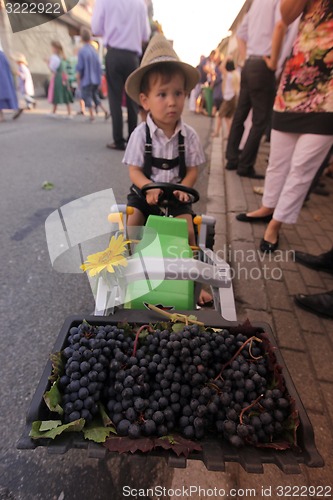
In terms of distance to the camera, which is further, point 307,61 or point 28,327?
point 307,61

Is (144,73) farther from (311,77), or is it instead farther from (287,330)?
(287,330)

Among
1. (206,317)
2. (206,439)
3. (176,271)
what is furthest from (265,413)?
(176,271)

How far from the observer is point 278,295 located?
85.0 inches

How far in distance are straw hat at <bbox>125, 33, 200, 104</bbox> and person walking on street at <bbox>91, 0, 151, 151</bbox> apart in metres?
3.24

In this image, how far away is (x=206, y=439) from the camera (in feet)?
2.62

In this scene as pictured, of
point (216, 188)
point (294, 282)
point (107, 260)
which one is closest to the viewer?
point (107, 260)

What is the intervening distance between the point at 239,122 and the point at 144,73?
2.77 metres

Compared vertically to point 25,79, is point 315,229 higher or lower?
lower

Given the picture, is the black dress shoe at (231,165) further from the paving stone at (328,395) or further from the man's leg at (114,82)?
the paving stone at (328,395)

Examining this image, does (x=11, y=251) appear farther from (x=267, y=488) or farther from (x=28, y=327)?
(x=267, y=488)

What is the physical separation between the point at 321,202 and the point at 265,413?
3.68 m

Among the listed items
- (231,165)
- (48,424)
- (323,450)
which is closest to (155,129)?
(48,424)

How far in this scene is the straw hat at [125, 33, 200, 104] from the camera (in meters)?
1.85

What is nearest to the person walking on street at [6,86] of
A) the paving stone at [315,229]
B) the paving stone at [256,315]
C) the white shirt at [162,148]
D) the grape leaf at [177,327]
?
the white shirt at [162,148]
